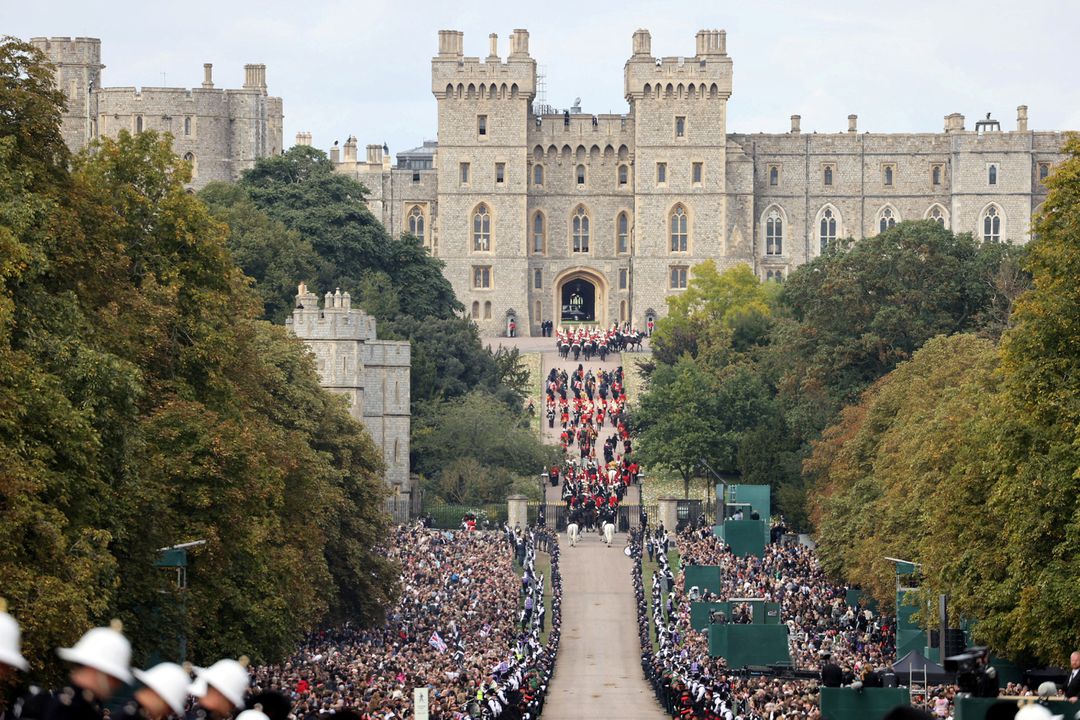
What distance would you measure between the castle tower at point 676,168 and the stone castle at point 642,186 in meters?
0.06

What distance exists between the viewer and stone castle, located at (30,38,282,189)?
99.9 metres

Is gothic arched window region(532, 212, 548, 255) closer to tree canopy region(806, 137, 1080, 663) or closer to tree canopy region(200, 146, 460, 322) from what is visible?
tree canopy region(200, 146, 460, 322)

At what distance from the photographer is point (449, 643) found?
130 feet

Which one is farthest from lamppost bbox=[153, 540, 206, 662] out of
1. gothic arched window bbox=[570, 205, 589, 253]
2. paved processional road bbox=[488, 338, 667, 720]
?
gothic arched window bbox=[570, 205, 589, 253]

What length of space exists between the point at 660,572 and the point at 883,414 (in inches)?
231

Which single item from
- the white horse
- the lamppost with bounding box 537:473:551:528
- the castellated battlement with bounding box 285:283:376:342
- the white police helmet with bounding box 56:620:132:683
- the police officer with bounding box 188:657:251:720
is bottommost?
the white horse

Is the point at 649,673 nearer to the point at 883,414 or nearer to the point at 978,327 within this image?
the point at 883,414

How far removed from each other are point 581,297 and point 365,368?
4830cm

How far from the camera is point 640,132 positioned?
9919 centimetres

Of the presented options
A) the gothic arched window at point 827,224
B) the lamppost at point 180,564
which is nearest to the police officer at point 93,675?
the lamppost at point 180,564

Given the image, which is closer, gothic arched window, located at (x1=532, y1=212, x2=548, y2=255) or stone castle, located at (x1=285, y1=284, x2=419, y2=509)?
stone castle, located at (x1=285, y1=284, x2=419, y2=509)

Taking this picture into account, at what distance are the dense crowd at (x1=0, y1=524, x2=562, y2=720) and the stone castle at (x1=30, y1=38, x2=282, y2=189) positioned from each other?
159 ft

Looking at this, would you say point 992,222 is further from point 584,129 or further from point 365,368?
point 365,368

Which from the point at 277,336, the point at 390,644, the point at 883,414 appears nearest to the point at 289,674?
the point at 390,644
